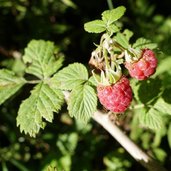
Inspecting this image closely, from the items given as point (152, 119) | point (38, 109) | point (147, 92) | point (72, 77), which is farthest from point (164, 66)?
point (38, 109)

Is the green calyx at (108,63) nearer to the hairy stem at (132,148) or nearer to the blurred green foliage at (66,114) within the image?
the hairy stem at (132,148)

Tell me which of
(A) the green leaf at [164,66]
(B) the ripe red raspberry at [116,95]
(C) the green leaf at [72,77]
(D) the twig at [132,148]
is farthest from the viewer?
(A) the green leaf at [164,66]

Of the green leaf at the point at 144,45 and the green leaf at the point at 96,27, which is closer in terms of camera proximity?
the green leaf at the point at 96,27

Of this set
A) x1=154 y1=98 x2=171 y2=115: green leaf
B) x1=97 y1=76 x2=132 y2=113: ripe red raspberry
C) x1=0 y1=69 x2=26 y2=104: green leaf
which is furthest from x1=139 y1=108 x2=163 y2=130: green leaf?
x1=0 y1=69 x2=26 y2=104: green leaf

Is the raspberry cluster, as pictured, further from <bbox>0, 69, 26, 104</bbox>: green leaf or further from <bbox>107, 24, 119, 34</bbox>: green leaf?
<bbox>0, 69, 26, 104</bbox>: green leaf

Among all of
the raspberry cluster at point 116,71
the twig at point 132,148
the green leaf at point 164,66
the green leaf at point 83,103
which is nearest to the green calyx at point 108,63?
the raspberry cluster at point 116,71

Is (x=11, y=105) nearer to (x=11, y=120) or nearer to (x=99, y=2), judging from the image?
(x=11, y=120)

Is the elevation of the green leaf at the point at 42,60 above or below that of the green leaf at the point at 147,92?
above
